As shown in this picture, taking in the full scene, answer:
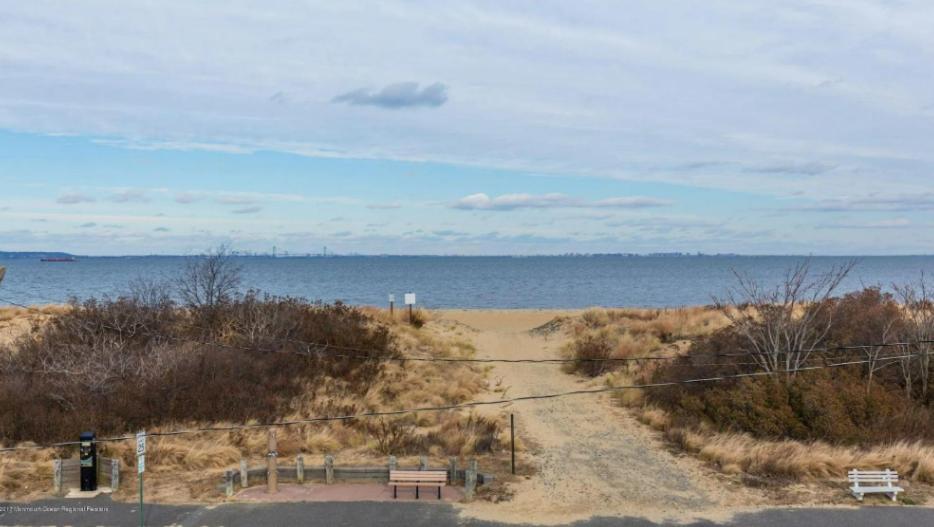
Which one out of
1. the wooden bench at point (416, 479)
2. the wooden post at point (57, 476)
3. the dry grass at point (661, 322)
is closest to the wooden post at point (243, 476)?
the wooden bench at point (416, 479)

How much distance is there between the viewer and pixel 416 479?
449 inches

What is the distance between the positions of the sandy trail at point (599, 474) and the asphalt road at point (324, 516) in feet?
1.71

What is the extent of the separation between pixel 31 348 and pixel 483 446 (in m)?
12.5

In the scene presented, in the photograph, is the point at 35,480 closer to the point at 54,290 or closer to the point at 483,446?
the point at 483,446

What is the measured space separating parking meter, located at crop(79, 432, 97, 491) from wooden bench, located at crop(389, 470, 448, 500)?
16.5ft

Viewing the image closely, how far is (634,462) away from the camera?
1364 centimetres

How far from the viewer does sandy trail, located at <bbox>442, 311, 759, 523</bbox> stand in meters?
11.0

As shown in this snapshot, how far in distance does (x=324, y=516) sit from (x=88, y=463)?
14.2ft

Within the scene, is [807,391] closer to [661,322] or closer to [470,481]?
[470,481]

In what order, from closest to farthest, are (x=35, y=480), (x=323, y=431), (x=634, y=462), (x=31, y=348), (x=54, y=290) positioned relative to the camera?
(x=35, y=480) < (x=634, y=462) < (x=323, y=431) < (x=31, y=348) < (x=54, y=290)

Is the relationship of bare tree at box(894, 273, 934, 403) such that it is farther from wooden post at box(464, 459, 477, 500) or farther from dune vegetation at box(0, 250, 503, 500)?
wooden post at box(464, 459, 477, 500)

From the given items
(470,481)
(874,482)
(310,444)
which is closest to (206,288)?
(310,444)

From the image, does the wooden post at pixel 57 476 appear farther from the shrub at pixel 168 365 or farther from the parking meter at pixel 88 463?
the shrub at pixel 168 365

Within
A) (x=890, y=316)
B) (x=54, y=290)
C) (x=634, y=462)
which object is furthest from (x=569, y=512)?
(x=54, y=290)
